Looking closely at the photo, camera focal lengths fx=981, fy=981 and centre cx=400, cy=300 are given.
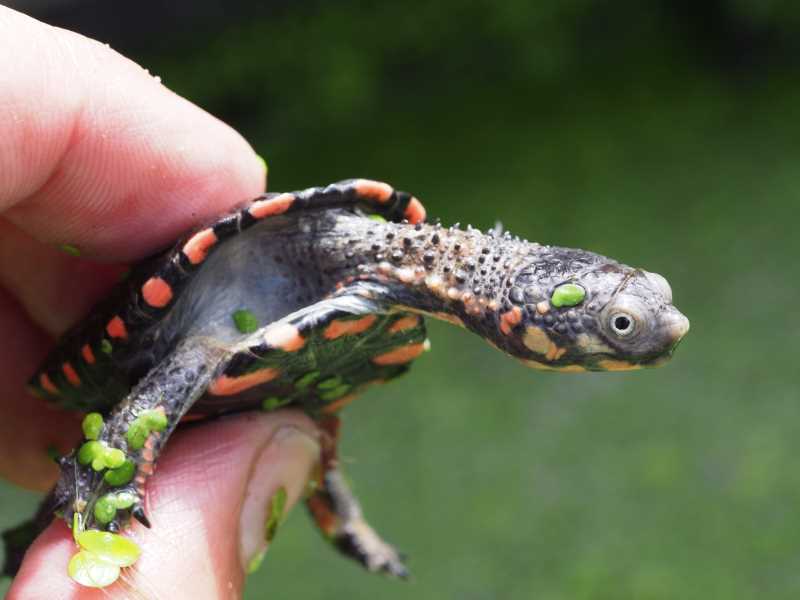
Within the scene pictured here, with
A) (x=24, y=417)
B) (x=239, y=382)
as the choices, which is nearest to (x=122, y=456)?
(x=239, y=382)

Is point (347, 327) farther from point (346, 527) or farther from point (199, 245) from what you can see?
point (346, 527)

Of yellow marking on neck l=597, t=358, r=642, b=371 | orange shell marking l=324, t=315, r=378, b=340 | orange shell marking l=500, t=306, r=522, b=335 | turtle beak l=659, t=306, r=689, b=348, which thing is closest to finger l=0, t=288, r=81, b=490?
orange shell marking l=324, t=315, r=378, b=340

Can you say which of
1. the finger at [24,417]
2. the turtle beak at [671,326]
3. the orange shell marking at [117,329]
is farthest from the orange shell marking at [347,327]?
the finger at [24,417]

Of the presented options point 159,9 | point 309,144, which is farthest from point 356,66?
point 159,9

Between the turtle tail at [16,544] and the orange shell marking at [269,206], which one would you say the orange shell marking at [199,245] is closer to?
the orange shell marking at [269,206]

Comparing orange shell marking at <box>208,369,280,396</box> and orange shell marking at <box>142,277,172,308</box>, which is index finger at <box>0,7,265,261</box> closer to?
orange shell marking at <box>142,277,172,308</box>

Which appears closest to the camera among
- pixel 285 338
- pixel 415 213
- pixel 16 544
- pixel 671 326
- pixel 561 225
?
pixel 671 326
